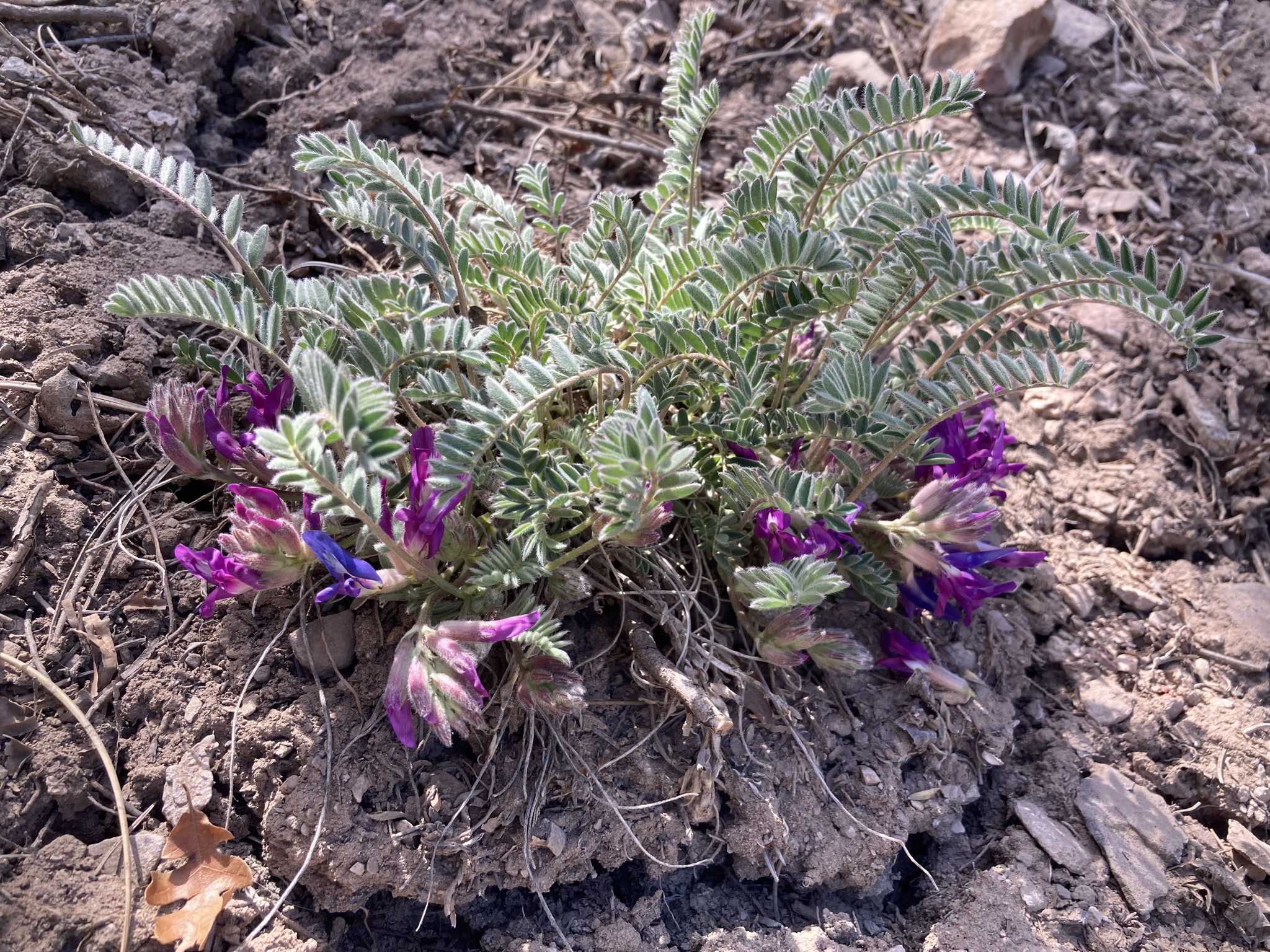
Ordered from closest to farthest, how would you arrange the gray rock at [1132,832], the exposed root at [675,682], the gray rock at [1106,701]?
the exposed root at [675,682] < the gray rock at [1132,832] < the gray rock at [1106,701]

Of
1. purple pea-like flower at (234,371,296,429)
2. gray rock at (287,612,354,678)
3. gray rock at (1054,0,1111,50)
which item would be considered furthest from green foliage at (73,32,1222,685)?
gray rock at (1054,0,1111,50)

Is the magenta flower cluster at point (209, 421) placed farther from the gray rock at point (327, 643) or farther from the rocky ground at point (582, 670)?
the gray rock at point (327, 643)

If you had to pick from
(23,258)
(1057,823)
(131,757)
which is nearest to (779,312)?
(1057,823)

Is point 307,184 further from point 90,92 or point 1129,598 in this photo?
point 1129,598

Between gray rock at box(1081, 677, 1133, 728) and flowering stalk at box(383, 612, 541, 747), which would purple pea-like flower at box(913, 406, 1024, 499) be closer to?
gray rock at box(1081, 677, 1133, 728)

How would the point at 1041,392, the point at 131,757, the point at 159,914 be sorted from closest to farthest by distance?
the point at 159,914 → the point at 131,757 → the point at 1041,392

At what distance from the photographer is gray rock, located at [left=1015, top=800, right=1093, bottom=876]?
224cm

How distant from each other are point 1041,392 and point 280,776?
2484 millimetres

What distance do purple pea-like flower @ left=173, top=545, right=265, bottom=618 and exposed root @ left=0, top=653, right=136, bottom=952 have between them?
0.33 metres

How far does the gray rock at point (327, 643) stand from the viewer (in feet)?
6.72

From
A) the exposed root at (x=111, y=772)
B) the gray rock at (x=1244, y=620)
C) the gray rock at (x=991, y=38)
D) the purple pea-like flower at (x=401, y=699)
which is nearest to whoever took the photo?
the exposed root at (x=111, y=772)

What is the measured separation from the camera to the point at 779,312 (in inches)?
83.7

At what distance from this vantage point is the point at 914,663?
2326 mm

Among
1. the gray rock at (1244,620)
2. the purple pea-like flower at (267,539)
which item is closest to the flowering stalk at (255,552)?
the purple pea-like flower at (267,539)
